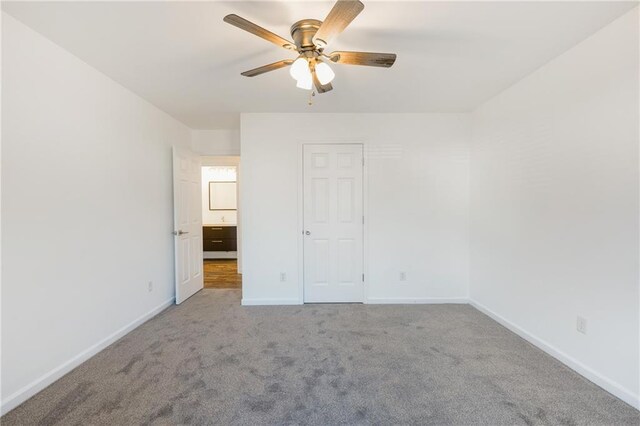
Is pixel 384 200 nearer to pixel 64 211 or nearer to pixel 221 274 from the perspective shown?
pixel 64 211

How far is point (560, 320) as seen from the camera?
232 cm

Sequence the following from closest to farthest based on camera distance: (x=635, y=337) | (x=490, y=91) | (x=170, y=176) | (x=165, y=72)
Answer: (x=635, y=337) < (x=165, y=72) < (x=490, y=91) < (x=170, y=176)

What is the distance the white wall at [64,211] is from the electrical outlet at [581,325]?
379 centimetres

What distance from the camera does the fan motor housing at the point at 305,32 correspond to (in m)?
1.70

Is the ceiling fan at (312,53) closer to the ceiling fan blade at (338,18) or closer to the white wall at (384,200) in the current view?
the ceiling fan blade at (338,18)

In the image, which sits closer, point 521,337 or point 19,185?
point 19,185

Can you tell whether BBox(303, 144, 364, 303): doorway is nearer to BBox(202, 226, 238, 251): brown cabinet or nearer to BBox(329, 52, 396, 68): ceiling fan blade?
BBox(329, 52, 396, 68): ceiling fan blade

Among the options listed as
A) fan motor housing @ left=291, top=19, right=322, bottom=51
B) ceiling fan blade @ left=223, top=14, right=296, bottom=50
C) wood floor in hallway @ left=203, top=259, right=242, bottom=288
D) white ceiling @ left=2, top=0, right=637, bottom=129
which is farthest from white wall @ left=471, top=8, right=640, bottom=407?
wood floor in hallway @ left=203, top=259, right=242, bottom=288

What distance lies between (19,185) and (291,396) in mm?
2192

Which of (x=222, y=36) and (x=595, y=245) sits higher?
(x=222, y=36)

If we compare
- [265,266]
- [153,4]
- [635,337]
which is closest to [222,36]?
[153,4]

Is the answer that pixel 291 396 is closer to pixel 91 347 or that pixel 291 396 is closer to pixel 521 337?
pixel 91 347

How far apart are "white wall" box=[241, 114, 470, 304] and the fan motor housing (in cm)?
189

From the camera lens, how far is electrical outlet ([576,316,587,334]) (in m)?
2.11
